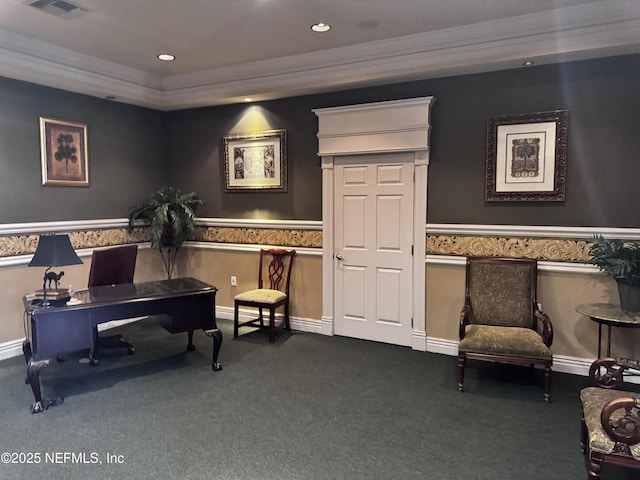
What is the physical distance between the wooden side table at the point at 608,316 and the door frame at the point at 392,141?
1387 millimetres

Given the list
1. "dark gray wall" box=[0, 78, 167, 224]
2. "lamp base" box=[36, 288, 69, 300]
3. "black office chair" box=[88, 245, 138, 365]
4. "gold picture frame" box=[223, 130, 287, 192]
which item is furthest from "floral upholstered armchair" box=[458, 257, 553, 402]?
"dark gray wall" box=[0, 78, 167, 224]

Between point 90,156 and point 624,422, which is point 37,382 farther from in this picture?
point 624,422

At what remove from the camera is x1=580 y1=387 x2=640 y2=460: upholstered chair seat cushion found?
6.68ft

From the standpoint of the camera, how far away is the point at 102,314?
3.26 meters

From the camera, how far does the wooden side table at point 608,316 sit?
3.04 metres

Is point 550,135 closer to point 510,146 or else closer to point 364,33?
point 510,146

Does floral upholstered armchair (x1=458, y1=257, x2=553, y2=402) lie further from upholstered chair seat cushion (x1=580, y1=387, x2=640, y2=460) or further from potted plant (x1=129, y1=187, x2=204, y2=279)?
potted plant (x1=129, y1=187, x2=204, y2=279)

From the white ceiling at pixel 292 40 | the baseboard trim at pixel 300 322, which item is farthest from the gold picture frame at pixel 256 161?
the baseboard trim at pixel 300 322

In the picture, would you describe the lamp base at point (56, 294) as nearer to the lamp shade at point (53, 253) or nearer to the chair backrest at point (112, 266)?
the lamp shade at point (53, 253)

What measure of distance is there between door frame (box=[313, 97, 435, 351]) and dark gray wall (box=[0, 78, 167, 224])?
2.21 metres

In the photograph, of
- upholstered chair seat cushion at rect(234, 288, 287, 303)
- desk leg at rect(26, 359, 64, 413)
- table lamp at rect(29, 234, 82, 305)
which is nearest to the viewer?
desk leg at rect(26, 359, 64, 413)

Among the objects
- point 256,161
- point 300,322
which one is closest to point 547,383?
point 300,322

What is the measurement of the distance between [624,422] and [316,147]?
11.5ft

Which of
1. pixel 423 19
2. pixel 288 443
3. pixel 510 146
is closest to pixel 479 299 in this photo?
pixel 510 146
